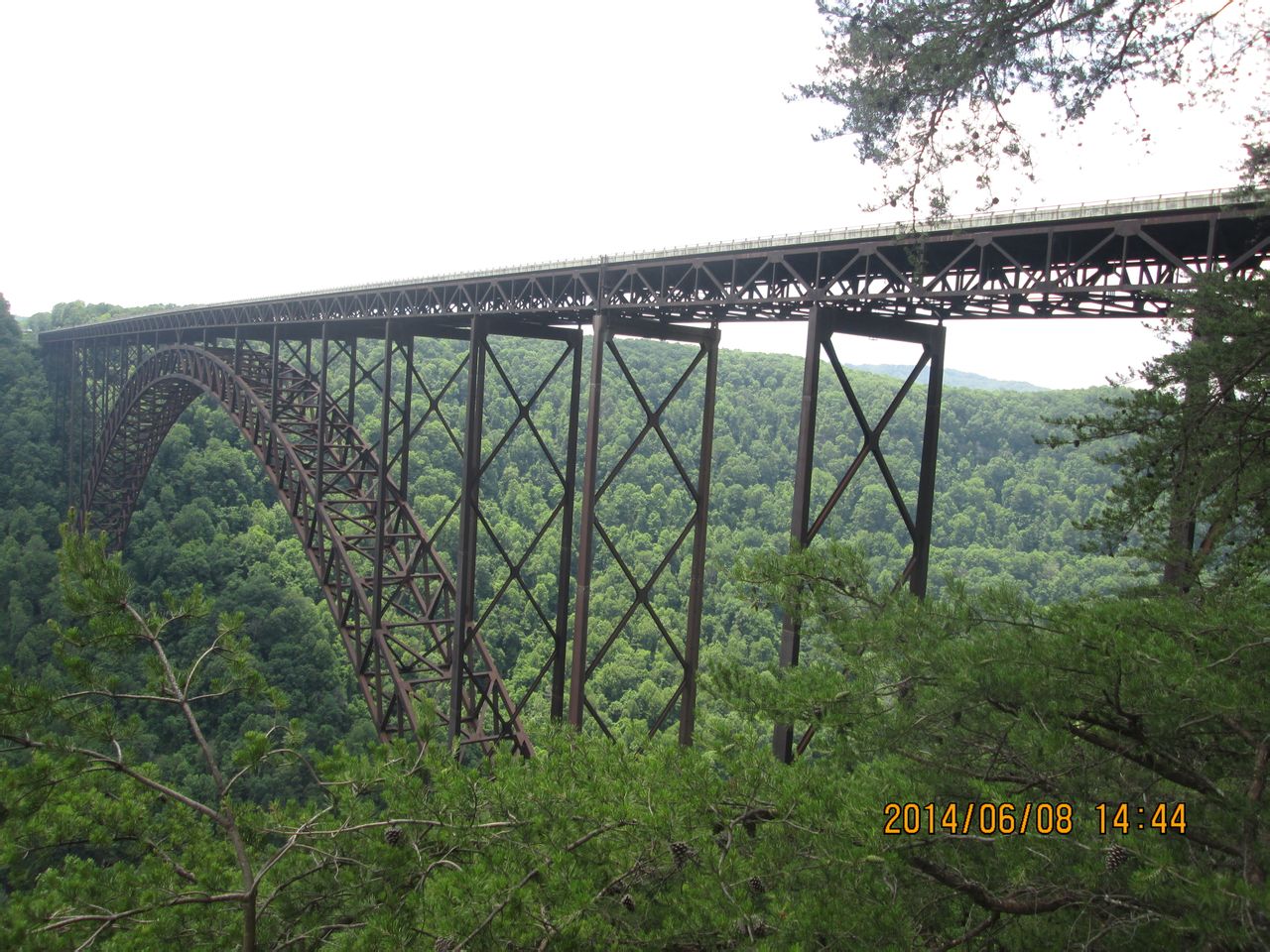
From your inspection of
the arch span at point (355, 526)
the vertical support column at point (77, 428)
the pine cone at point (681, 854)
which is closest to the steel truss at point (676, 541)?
the arch span at point (355, 526)

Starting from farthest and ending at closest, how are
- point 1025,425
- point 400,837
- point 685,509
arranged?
point 1025,425, point 685,509, point 400,837

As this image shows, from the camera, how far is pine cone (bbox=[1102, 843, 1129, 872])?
3.25 m

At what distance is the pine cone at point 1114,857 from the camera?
3248 millimetres

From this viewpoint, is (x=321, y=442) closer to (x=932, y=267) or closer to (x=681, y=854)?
(x=932, y=267)

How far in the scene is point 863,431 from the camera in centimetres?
773

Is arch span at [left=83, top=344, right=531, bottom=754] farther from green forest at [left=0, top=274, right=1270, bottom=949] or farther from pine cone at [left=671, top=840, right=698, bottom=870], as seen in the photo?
pine cone at [left=671, top=840, right=698, bottom=870]

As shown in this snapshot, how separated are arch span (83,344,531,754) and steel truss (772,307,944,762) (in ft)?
10.3

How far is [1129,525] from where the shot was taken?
5984 mm

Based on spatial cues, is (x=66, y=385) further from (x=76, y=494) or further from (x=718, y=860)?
(x=718, y=860)

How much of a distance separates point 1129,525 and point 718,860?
12.1 feet

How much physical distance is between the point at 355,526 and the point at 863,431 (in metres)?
13.6

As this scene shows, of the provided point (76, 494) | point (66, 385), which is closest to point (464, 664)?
point (76, 494)
